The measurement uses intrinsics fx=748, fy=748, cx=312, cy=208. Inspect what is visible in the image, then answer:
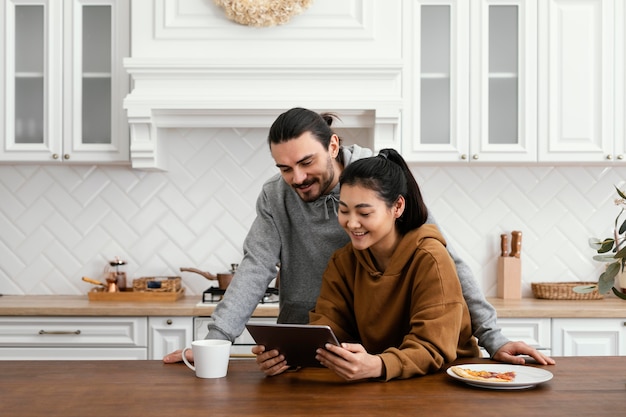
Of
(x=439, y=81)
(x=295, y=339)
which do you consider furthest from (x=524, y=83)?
(x=295, y=339)

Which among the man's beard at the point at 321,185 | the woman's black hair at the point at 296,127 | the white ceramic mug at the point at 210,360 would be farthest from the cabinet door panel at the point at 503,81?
the white ceramic mug at the point at 210,360

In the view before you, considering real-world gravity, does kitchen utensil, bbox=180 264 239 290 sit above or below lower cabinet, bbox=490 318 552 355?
above

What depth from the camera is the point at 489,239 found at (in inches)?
158

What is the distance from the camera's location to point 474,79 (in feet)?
12.0

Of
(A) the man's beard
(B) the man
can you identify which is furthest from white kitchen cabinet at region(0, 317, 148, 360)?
(A) the man's beard

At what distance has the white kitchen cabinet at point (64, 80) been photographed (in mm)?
3645

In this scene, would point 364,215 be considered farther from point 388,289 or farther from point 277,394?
point 277,394

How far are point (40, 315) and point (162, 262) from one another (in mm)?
737

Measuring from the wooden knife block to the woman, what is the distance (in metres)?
1.81

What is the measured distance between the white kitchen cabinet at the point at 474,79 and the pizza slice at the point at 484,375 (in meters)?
1.95

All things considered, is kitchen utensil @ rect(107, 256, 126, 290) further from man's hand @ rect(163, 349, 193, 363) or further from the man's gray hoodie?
man's hand @ rect(163, 349, 193, 363)

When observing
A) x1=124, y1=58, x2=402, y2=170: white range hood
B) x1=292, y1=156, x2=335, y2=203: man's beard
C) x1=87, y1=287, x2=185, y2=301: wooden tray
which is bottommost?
x1=87, y1=287, x2=185, y2=301: wooden tray

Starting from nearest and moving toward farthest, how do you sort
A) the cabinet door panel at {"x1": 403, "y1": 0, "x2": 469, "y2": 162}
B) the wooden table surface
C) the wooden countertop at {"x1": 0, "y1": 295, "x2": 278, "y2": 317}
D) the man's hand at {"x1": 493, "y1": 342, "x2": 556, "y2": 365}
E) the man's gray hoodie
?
the wooden table surface < the man's hand at {"x1": 493, "y1": 342, "x2": 556, "y2": 365} < the man's gray hoodie < the wooden countertop at {"x1": 0, "y1": 295, "x2": 278, "y2": 317} < the cabinet door panel at {"x1": 403, "y1": 0, "x2": 469, "y2": 162}

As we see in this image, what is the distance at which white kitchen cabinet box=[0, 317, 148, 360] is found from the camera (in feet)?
11.2
